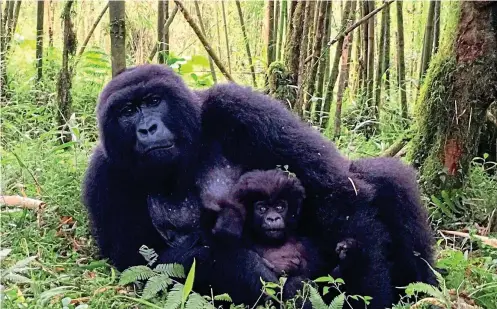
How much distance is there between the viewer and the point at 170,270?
3018 millimetres

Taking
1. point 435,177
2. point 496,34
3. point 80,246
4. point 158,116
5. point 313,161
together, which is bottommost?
point 80,246

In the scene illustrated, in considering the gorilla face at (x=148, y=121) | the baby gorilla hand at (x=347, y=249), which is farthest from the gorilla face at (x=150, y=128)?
the baby gorilla hand at (x=347, y=249)

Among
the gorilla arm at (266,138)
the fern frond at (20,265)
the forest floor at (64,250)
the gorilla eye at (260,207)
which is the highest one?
the gorilla arm at (266,138)

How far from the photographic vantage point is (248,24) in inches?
286

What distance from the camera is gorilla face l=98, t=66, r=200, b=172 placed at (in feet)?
10.2

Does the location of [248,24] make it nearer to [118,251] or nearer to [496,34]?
[496,34]

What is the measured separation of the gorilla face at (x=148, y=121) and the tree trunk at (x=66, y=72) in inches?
60.5

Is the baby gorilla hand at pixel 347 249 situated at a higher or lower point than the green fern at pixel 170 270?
higher

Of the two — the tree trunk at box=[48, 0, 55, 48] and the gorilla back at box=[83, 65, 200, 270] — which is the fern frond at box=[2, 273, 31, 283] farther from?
the tree trunk at box=[48, 0, 55, 48]

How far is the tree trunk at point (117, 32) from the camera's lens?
3.93 m

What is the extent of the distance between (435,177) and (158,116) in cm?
188

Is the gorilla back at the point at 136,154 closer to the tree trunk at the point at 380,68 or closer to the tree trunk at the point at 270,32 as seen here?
the tree trunk at the point at 270,32

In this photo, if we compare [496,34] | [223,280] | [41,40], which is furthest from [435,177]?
[41,40]

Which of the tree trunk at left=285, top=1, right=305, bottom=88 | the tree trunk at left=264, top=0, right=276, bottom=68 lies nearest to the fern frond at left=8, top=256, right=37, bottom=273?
the tree trunk at left=285, top=1, right=305, bottom=88
